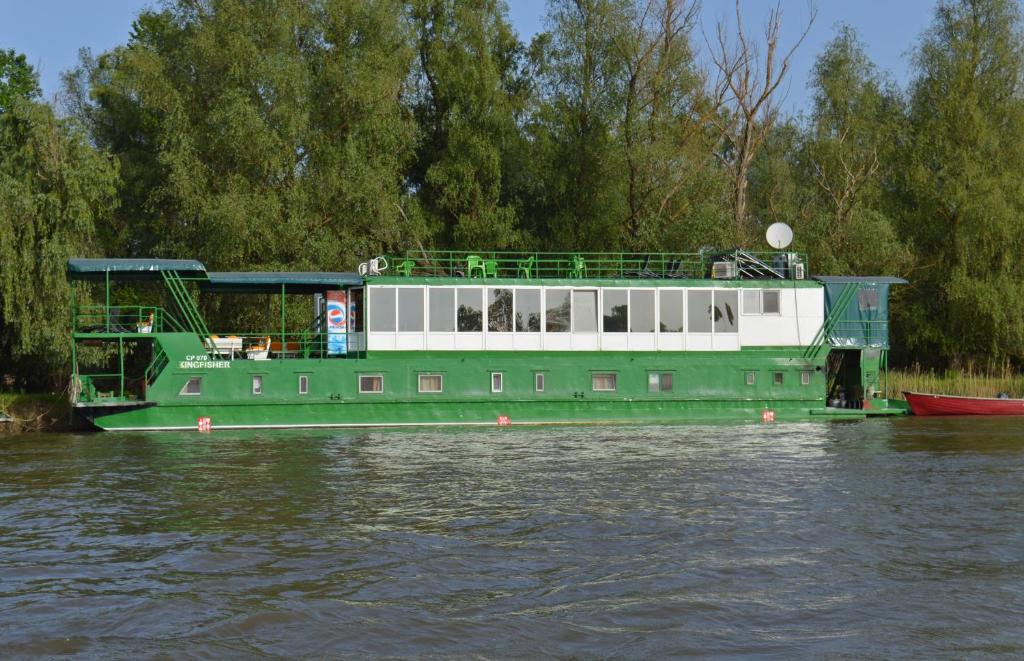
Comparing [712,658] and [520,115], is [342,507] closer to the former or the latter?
[712,658]

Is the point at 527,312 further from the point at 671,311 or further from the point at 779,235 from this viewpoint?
the point at 779,235

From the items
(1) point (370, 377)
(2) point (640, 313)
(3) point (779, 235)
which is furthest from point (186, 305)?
(3) point (779, 235)

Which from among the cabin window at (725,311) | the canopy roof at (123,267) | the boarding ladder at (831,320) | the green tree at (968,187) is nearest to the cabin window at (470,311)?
the cabin window at (725,311)

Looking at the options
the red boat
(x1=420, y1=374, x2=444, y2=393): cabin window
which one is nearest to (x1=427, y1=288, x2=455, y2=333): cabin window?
(x1=420, y1=374, x2=444, y2=393): cabin window

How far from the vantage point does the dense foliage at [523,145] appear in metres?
39.6

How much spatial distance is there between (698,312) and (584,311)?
3375 mm

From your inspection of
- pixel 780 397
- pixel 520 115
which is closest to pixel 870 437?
pixel 780 397

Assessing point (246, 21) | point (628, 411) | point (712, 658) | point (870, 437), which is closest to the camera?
point (712, 658)

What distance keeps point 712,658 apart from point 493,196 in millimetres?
37556

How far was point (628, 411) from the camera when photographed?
101ft

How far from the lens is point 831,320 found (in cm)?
3212

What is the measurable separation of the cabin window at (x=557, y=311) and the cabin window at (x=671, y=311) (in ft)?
9.08

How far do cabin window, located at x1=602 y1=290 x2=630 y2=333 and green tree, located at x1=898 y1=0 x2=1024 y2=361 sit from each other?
18.7 meters

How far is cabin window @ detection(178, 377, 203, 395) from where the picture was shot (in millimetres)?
28719
